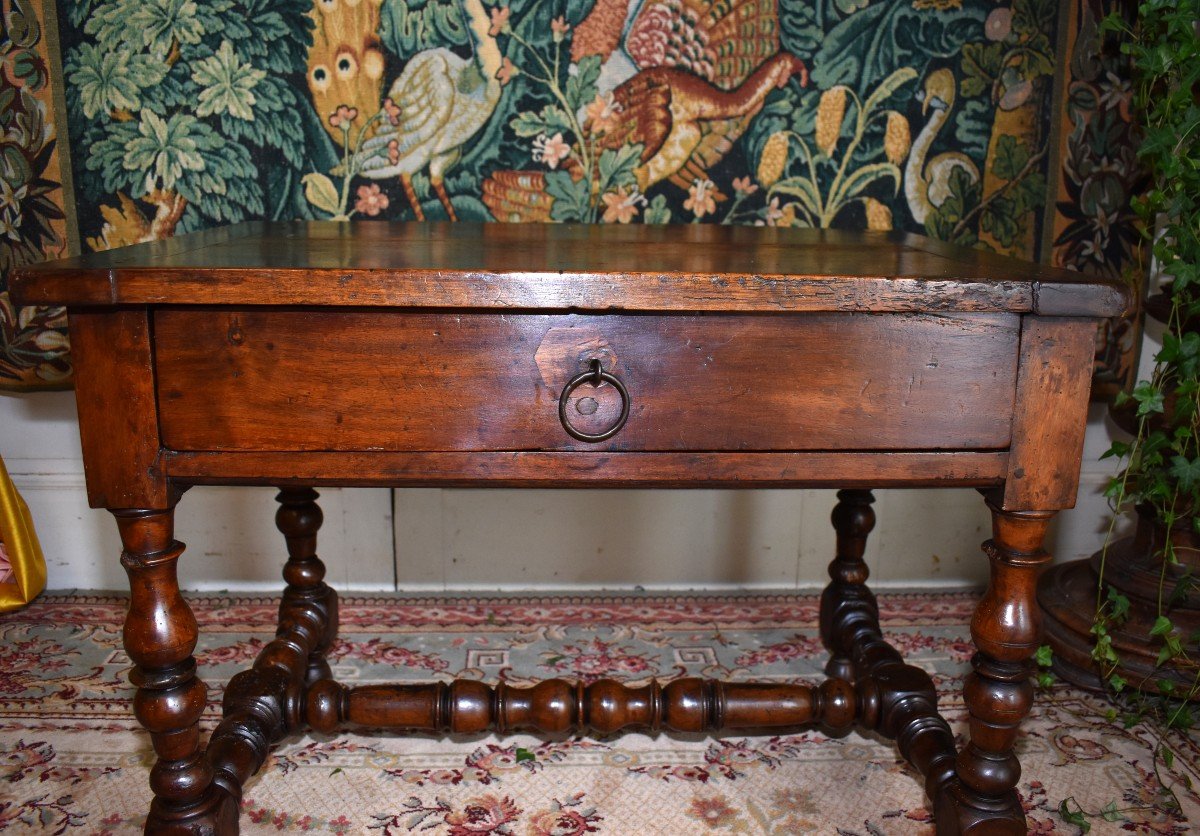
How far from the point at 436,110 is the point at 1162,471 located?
1.52 meters

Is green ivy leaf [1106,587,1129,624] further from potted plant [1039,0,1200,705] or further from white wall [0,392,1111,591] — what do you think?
white wall [0,392,1111,591]

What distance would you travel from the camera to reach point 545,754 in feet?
5.05

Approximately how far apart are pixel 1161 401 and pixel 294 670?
1.52 m

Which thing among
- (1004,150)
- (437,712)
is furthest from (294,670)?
(1004,150)

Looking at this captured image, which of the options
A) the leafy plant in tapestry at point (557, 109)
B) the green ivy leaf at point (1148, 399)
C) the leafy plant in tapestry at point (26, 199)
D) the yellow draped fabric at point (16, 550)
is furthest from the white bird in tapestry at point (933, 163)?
the yellow draped fabric at point (16, 550)

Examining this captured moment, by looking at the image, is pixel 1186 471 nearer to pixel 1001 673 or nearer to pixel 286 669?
pixel 1001 673

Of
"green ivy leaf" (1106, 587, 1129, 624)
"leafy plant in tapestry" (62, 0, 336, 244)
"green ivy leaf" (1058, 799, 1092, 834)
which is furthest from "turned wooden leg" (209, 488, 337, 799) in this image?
"green ivy leaf" (1106, 587, 1129, 624)

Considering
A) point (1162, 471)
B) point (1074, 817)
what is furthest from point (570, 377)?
point (1162, 471)

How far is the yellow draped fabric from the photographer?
1944 millimetres

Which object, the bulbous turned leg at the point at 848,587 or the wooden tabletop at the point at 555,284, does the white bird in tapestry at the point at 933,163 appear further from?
the wooden tabletop at the point at 555,284

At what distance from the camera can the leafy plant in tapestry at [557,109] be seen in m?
1.79

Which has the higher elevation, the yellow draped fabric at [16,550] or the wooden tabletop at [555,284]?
the wooden tabletop at [555,284]

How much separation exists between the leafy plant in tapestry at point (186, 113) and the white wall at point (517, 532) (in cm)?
58

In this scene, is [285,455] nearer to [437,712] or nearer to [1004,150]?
[437,712]
